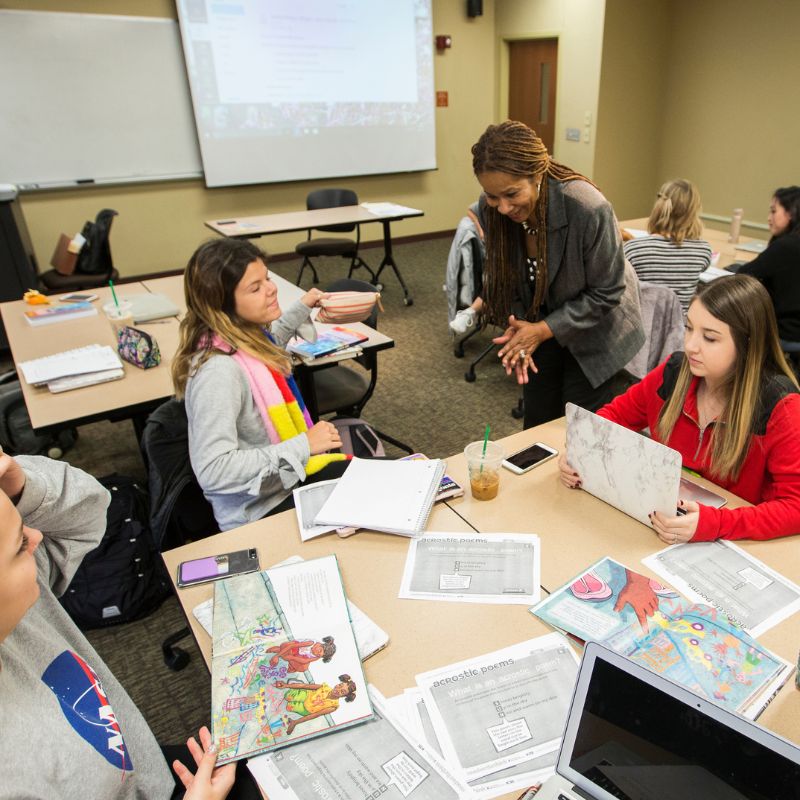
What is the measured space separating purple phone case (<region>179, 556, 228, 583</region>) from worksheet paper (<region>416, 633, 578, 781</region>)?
0.49 meters

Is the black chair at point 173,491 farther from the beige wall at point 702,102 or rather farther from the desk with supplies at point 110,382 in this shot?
the beige wall at point 702,102

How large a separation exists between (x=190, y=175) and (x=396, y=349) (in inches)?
116

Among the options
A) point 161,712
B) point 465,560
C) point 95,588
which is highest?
point 465,560

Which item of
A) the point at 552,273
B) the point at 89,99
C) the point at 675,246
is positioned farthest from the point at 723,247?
the point at 89,99

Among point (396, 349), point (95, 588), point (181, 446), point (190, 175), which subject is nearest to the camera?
point (181, 446)

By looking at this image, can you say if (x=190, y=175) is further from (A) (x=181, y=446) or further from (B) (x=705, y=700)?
(B) (x=705, y=700)

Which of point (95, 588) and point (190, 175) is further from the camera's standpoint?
point (190, 175)

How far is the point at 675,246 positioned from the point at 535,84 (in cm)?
456

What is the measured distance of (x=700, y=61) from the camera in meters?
5.64

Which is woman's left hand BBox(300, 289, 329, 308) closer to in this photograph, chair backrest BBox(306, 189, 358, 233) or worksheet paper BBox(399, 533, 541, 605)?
worksheet paper BBox(399, 533, 541, 605)

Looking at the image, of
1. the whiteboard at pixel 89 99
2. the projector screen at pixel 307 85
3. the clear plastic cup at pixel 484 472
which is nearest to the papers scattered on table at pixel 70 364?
the clear plastic cup at pixel 484 472

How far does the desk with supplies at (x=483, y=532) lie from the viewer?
3.39 feet

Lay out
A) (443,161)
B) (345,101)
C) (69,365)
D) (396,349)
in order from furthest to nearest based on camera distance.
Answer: (443,161)
(345,101)
(396,349)
(69,365)

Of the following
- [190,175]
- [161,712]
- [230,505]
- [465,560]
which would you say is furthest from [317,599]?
[190,175]
